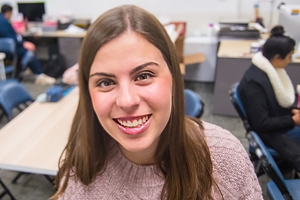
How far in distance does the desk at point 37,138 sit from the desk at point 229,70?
157 cm

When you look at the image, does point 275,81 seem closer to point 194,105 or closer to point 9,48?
point 194,105

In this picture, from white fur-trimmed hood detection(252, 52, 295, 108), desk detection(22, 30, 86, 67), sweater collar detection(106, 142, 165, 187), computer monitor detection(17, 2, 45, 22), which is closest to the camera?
sweater collar detection(106, 142, 165, 187)

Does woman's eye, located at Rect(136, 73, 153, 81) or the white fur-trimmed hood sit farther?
the white fur-trimmed hood

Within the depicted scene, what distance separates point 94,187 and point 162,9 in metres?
3.57

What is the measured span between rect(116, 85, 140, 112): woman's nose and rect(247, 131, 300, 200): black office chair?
97 cm

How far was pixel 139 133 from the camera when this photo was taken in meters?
0.75

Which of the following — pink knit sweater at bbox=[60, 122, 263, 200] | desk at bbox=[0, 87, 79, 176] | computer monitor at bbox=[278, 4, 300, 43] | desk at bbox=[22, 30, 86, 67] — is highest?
computer monitor at bbox=[278, 4, 300, 43]

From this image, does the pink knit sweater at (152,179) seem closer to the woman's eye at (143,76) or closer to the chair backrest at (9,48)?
the woman's eye at (143,76)

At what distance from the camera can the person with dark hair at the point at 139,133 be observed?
718 mm

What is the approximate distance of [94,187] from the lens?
972mm

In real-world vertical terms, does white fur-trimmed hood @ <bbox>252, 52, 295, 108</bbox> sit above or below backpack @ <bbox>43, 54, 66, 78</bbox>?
above

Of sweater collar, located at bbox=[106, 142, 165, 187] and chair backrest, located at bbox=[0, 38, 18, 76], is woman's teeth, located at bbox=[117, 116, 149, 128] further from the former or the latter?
chair backrest, located at bbox=[0, 38, 18, 76]

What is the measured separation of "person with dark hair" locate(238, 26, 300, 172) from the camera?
1822 millimetres

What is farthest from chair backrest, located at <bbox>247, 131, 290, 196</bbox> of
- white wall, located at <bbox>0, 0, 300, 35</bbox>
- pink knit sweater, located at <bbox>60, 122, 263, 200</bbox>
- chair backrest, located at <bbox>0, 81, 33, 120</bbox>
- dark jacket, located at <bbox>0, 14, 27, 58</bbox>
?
dark jacket, located at <bbox>0, 14, 27, 58</bbox>
